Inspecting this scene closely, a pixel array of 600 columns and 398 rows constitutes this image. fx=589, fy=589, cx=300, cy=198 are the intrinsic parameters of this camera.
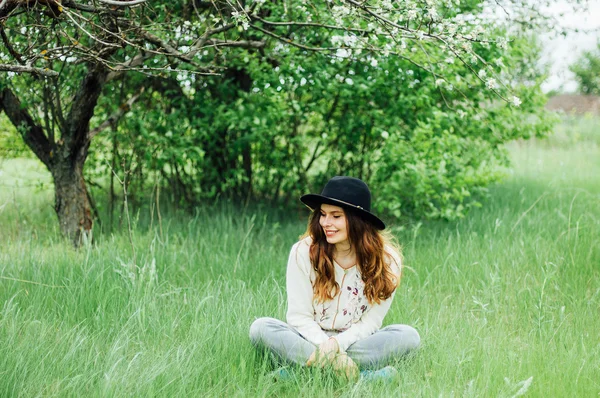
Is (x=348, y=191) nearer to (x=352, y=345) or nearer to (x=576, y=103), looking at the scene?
(x=352, y=345)

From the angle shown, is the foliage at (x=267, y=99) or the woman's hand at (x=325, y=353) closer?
the woman's hand at (x=325, y=353)

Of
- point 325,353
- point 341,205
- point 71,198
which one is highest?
point 341,205

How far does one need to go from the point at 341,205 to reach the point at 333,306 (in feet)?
1.97

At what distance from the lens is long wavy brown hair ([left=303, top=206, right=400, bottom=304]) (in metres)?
3.31

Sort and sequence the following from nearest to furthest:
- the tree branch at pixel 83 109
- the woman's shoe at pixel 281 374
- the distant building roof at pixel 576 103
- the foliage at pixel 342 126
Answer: the woman's shoe at pixel 281 374
the tree branch at pixel 83 109
the foliage at pixel 342 126
the distant building roof at pixel 576 103

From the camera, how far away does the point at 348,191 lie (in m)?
3.25

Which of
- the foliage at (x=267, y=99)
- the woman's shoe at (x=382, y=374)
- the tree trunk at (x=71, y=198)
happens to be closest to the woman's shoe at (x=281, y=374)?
the woman's shoe at (x=382, y=374)

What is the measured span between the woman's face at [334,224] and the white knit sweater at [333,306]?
182mm

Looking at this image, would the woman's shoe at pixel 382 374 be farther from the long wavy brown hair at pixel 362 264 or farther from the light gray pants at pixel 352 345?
the long wavy brown hair at pixel 362 264

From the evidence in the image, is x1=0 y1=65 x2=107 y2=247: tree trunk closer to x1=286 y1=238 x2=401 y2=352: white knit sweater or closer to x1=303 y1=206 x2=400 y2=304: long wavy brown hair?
x1=286 y1=238 x2=401 y2=352: white knit sweater

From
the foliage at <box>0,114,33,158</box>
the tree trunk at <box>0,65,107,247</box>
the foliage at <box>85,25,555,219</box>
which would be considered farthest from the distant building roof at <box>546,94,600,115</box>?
the tree trunk at <box>0,65,107,247</box>

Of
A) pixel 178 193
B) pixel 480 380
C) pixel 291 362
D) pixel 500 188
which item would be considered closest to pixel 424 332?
pixel 480 380

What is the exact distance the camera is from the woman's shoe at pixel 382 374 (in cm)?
310

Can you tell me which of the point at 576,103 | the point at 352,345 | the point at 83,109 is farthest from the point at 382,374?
the point at 576,103
